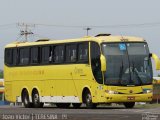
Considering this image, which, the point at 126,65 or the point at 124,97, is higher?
the point at 126,65

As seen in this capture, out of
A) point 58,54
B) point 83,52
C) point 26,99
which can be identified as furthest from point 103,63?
point 26,99

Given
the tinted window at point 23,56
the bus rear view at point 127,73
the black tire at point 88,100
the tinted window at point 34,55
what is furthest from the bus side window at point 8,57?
the bus rear view at point 127,73

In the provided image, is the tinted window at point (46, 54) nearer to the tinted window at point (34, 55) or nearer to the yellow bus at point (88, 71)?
the yellow bus at point (88, 71)

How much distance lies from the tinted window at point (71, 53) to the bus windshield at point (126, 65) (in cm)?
214

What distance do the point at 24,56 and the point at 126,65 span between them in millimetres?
7838

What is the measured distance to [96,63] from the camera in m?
32.7

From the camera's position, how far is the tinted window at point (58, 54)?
116 feet

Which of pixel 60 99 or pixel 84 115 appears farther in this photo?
pixel 60 99

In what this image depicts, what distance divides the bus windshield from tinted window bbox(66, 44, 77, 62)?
2142 mm

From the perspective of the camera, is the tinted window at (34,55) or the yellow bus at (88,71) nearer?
the yellow bus at (88,71)

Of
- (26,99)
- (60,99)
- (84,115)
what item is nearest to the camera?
(84,115)

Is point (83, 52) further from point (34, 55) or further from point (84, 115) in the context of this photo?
point (84, 115)

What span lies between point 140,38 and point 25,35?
69403 mm

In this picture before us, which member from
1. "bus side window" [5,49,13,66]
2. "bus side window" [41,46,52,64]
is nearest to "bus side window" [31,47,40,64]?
"bus side window" [41,46,52,64]
